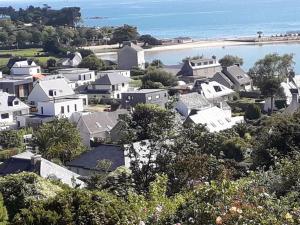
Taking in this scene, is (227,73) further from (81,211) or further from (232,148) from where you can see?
(81,211)

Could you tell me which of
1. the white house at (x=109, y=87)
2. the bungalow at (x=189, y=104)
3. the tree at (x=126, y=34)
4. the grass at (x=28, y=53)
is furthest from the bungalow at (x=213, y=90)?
the tree at (x=126, y=34)

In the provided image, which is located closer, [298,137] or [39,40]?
[298,137]

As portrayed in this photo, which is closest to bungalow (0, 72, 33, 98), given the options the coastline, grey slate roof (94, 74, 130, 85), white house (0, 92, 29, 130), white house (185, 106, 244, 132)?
grey slate roof (94, 74, 130, 85)

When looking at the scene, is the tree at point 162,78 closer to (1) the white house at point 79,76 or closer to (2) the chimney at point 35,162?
(1) the white house at point 79,76

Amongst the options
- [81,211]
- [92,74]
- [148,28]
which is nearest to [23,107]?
[92,74]

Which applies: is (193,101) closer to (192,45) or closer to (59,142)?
(59,142)

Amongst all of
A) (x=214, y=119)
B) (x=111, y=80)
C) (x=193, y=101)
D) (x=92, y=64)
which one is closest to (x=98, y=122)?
(x=214, y=119)
